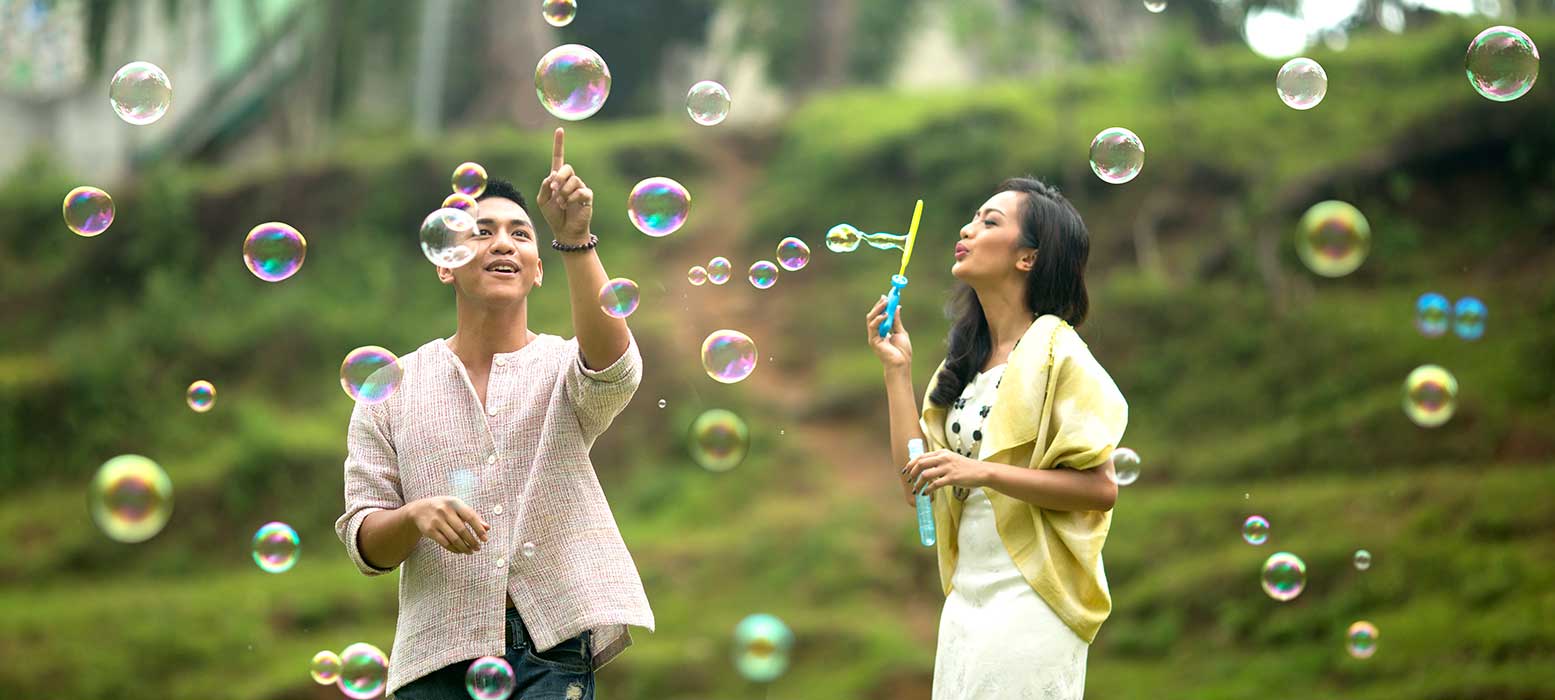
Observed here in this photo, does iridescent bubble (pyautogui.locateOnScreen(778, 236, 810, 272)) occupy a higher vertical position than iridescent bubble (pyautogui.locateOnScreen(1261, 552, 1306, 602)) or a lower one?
higher

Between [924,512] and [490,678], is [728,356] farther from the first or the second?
[490,678]

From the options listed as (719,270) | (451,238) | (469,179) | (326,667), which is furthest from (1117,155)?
(326,667)

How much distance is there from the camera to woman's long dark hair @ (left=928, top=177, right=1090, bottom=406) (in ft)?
9.91

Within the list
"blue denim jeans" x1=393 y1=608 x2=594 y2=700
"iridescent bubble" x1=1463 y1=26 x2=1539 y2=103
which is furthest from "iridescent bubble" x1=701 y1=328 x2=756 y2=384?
"iridescent bubble" x1=1463 y1=26 x2=1539 y2=103

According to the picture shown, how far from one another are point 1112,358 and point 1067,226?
301 inches

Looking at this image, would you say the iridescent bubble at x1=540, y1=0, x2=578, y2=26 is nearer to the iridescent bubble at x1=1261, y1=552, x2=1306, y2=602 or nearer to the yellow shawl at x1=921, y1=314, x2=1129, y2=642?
the yellow shawl at x1=921, y1=314, x2=1129, y2=642

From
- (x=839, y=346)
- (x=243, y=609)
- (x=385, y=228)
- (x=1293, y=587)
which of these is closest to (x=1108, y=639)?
(x=839, y=346)

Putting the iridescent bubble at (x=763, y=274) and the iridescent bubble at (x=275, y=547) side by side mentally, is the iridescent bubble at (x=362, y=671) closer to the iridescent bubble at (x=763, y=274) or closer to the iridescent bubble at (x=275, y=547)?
the iridescent bubble at (x=275, y=547)

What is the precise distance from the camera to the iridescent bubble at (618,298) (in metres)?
2.73

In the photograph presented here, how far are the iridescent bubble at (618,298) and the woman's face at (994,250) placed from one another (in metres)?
0.61

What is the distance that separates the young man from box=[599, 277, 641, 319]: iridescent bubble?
0.07 feet

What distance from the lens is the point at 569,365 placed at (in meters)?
2.81

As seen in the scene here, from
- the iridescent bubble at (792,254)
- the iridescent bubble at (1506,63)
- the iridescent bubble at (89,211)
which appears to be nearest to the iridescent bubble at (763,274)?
the iridescent bubble at (792,254)

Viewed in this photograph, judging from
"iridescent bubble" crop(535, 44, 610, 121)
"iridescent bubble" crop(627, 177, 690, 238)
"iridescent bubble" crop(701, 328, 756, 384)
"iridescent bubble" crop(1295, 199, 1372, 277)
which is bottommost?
"iridescent bubble" crop(701, 328, 756, 384)
